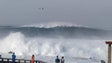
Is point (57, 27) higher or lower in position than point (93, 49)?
higher

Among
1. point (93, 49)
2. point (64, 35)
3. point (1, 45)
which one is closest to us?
point (93, 49)

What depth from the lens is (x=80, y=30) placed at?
118 m

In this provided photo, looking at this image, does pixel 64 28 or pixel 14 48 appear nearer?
A: pixel 14 48

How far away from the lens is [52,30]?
372 ft

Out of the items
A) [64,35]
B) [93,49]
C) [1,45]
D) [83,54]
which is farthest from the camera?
[64,35]

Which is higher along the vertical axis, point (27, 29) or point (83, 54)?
point (27, 29)

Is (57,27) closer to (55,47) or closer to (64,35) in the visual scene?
(64,35)

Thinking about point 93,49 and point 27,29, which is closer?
point 93,49

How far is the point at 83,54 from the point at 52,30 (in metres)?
38.2

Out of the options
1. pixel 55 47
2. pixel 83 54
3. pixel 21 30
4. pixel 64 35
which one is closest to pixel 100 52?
pixel 83 54

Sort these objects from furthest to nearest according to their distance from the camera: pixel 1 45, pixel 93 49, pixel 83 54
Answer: pixel 1 45, pixel 93 49, pixel 83 54

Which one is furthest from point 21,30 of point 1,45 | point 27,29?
point 1,45

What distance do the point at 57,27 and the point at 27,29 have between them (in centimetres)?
943

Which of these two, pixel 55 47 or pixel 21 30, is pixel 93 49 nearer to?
pixel 55 47
